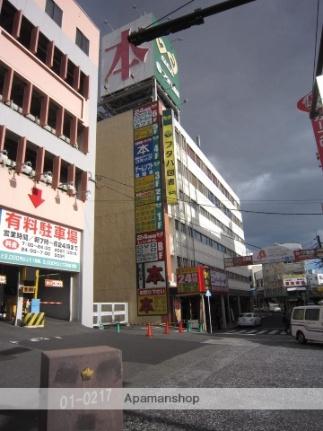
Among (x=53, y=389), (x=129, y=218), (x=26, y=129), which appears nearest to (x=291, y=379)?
(x=53, y=389)

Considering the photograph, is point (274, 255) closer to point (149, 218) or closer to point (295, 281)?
point (295, 281)

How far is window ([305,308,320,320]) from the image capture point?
15766mm

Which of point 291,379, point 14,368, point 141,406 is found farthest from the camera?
point 14,368

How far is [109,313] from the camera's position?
2498cm

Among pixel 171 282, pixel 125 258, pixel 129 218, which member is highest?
pixel 129 218

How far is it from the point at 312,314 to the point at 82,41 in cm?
2310

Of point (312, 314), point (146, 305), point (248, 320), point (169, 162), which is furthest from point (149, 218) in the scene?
point (312, 314)

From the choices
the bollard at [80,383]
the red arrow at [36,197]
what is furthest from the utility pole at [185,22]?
the red arrow at [36,197]

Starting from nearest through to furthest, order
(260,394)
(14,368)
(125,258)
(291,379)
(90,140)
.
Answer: (260,394) < (291,379) < (14,368) < (90,140) < (125,258)

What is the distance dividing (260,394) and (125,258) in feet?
78.1

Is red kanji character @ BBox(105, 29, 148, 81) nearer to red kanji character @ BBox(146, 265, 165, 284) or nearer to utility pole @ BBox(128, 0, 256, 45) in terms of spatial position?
red kanji character @ BBox(146, 265, 165, 284)

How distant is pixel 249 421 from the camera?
543 cm

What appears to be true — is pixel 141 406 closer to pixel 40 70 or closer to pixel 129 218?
pixel 40 70

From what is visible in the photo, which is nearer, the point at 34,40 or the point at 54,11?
the point at 34,40
